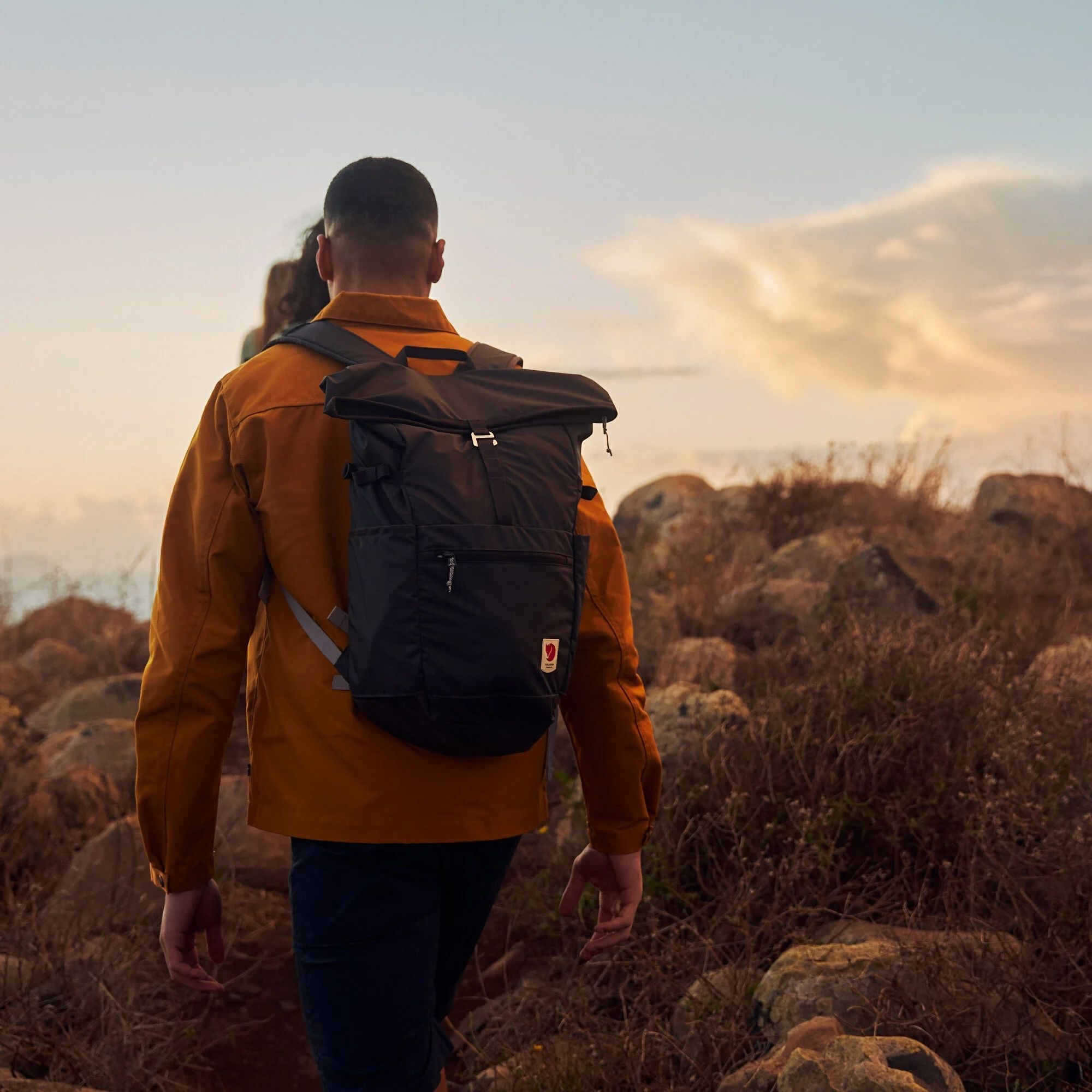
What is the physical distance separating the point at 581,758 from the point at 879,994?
1.09 metres

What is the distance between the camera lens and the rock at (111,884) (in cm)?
411

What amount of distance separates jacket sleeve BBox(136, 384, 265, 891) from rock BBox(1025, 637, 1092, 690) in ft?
11.8

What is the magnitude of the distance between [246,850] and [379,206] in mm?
3627

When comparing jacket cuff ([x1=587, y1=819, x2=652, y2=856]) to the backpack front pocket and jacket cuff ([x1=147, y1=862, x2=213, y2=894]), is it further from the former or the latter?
jacket cuff ([x1=147, y1=862, x2=213, y2=894])

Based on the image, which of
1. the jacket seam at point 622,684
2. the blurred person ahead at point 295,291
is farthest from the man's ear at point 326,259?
the blurred person ahead at point 295,291

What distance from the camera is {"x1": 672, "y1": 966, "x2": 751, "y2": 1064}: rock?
2867mm

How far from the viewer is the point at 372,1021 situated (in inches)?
75.4

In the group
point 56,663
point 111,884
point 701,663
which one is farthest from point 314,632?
point 56,663

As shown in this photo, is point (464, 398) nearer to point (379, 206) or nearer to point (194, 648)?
point (379, 206)

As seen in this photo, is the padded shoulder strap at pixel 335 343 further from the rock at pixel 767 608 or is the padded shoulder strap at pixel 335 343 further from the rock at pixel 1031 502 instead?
the rock at pixel 1031 502

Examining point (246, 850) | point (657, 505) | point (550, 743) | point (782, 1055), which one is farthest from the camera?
point (657, 505)

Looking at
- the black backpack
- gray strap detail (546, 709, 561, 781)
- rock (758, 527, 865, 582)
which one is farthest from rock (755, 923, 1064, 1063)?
rock (758, 527, 865, 582)

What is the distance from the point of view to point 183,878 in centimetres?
200

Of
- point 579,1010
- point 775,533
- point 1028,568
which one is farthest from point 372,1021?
point 775,533
